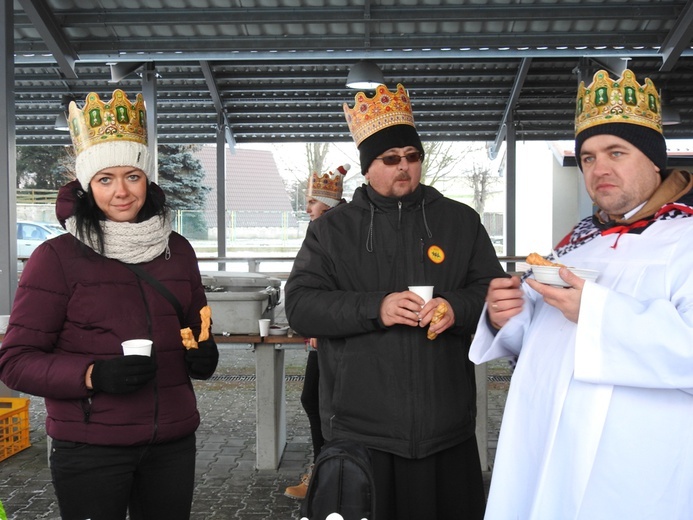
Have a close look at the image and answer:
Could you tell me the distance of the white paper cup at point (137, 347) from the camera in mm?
2178

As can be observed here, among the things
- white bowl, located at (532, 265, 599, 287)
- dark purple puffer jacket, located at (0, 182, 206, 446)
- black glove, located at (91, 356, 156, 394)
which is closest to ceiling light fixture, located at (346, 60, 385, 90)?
dark purple puffer jacket, located at (0, 182, 206, 446)

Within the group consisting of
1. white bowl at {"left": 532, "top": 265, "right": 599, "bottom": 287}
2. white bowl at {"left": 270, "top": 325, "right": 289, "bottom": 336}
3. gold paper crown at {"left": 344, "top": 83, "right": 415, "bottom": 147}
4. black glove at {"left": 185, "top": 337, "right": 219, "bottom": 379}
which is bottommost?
white bowl at {"left": 270, "top": 325, "right": 289, "bottom": 336}

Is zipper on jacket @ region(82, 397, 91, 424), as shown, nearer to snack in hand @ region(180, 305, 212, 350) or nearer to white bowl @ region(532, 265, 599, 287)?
snack in hand @ region(180, 305, 212, 350)

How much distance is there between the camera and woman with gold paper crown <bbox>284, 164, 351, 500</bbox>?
457cm

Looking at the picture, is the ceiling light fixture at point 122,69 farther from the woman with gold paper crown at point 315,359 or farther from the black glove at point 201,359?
the black glove at point 201,359

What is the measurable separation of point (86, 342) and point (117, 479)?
467mm

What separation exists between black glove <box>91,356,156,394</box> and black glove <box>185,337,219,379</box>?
28cm

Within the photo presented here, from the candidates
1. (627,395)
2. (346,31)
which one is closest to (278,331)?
(627,395)

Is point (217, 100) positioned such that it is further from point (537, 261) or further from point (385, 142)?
point (537, 261)

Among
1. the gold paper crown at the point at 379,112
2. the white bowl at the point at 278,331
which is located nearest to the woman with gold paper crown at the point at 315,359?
the white bowl at the point at 278,331

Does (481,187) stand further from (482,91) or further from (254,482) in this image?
(254,482)

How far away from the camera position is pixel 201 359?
2.48 metres

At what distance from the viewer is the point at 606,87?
2.07 meters

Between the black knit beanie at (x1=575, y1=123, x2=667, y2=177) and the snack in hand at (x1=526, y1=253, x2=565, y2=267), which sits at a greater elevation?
the black knit beanie at (x1=575, y1=123, x2=667, y2=177)
